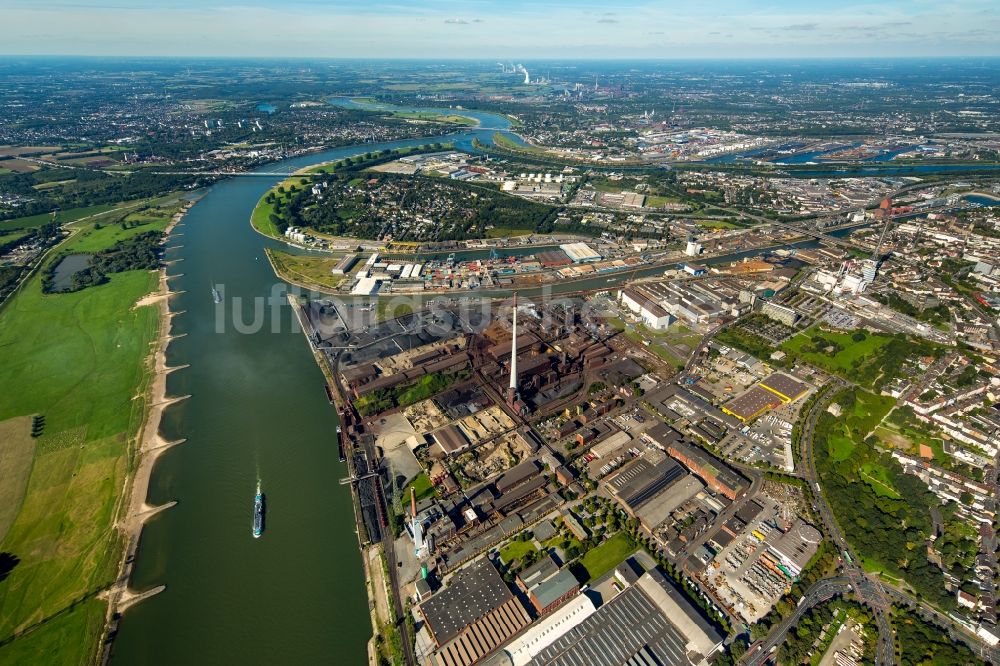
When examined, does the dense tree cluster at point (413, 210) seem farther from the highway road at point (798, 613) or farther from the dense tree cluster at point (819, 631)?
the dense tree cluster at point (819, 631)

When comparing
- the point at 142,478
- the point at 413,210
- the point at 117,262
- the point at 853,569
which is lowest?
the point at 142,478

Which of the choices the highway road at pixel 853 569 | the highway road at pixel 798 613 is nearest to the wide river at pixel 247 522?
the highway road at pixel 798 613

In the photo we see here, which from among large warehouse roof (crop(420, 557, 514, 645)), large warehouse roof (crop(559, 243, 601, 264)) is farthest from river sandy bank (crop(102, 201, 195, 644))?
large warehouse roof (crop(559, 243, 601, 264))

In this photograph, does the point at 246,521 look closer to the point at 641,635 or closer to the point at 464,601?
the point at 464,601

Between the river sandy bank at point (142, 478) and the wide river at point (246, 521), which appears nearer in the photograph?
the wide river at point (246, 521)

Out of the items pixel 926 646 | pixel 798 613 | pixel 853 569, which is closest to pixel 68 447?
pixel 798 613

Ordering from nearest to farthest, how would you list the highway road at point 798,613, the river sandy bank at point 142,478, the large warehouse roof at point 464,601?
the highway road at point 798,613 → the large warehouse roof at point 464,601 → the river sandy bank at point 142,478

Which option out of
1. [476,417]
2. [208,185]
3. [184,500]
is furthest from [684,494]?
[208,185]
